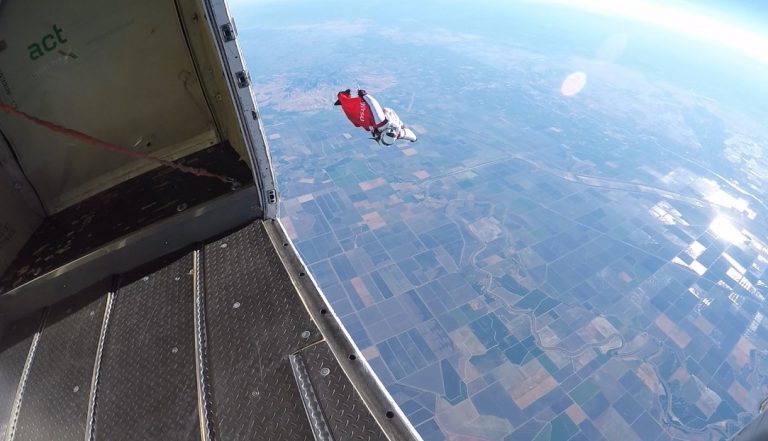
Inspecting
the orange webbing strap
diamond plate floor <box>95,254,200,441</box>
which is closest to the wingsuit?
the orange webbing strap

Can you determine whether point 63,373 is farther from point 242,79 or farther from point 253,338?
point 242,79

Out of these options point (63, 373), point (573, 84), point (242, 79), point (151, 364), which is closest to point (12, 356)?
point (63, 373)

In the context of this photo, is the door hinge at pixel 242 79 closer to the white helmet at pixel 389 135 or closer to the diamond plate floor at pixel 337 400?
the diamond plate floor at pixel 337 400

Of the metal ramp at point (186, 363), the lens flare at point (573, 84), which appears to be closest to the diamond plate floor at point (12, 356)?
the metal ramp at point (186, 363)

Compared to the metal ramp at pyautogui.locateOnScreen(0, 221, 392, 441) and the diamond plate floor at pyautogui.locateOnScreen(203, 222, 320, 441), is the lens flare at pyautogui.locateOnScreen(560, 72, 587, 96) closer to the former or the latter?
the diamond plate floor at pyautogui.locateOnScreen(203, 222, 320, 441)

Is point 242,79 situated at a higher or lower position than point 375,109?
higher

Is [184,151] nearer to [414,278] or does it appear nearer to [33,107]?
[33,107]
